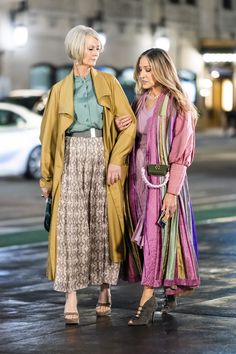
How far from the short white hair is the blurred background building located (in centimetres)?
2491

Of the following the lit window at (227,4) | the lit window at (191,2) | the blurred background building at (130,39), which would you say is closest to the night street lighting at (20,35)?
the blurred background building at (130,39)

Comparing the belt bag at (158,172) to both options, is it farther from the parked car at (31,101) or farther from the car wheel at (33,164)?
the parked car at (31,101)

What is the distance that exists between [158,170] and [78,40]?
3.45 feet

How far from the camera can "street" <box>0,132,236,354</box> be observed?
768cm

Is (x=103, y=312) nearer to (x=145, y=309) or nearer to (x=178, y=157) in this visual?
(x=145, y=309)

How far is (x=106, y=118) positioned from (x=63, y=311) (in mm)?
1456

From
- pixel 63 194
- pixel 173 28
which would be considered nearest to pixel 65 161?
pixel 63 194

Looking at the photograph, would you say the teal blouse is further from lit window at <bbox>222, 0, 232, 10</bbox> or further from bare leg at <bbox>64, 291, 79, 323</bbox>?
lit window at <bbox>222, 0, 232, 10</bbox>

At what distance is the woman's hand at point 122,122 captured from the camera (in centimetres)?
855

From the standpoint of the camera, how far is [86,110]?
28.3 ft

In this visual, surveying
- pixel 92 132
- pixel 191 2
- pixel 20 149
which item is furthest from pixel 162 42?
pixel 92 132

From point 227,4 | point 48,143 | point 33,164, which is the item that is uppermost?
point 227,4

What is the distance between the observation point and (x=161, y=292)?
987 cm

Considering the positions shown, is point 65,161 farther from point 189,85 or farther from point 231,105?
point 231,105
